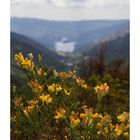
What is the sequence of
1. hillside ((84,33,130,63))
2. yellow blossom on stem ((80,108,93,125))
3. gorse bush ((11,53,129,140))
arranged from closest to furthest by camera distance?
yellow blossom on stem ((80,108,93,125)) < gorse bush ((11,53,129,140)) < hillside ((84,33,130,63))

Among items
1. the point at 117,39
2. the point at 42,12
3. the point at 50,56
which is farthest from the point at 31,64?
the point at 117,39

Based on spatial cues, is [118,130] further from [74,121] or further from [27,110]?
[27,110]

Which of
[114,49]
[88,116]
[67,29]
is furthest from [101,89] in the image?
[67,29]

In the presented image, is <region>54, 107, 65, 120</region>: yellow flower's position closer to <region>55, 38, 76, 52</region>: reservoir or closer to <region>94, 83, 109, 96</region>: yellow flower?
<region>94, 83, 109, 96</region>: yellow flower

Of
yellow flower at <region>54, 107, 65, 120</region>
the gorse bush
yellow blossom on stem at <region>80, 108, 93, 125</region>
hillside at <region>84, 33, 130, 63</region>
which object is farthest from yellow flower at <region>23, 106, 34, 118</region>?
hillside at <region>84, 33, 130, 63</region>

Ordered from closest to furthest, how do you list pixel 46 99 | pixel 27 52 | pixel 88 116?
1. pixel 88 116
2. pixel 46 99
3. pixel 27 52

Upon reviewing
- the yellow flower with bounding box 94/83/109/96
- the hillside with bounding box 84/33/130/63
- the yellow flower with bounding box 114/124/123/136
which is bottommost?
the yellow flower with bounding box 114/124/123/136

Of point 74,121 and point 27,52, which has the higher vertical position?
point 27,52

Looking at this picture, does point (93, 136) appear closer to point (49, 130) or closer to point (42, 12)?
point (49, 130)
